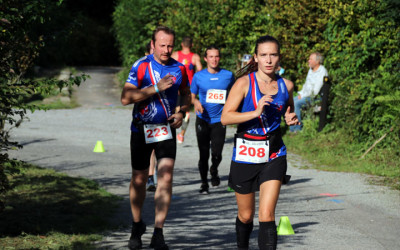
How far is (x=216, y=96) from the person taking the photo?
8898mm

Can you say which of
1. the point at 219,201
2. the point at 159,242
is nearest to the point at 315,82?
the point at 219,201

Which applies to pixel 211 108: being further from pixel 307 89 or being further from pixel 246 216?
pixel 307 89

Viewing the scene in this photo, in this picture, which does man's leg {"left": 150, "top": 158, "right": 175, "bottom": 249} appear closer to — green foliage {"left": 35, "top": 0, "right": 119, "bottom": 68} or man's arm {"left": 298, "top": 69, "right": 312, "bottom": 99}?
man's arm {"left": 298, "top": 69, "right": 312, "bottom": 99}

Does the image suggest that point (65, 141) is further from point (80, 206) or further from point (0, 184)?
point (0, 184)

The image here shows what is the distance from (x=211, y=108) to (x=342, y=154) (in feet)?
12.7

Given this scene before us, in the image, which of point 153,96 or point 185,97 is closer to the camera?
point 153,96

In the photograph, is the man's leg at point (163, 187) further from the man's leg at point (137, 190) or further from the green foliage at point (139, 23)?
the green foliage at point (139, 23)

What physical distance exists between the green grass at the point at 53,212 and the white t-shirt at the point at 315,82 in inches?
241

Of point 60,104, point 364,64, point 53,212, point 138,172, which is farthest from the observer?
point 60,104

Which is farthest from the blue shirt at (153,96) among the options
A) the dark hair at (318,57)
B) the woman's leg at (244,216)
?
the dark hair at (318,57)

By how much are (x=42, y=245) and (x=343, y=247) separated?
2.76 m

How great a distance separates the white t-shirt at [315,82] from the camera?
13570 millimetres

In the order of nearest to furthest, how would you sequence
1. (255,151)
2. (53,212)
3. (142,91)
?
1. (255,151)
2. (142,91)
3. (53,212)

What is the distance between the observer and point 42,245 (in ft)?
19.2
